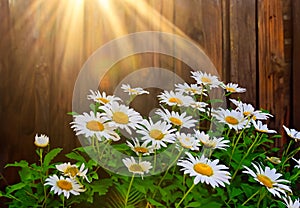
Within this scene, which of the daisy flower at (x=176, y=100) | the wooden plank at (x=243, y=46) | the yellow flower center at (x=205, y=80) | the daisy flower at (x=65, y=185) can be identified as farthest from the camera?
the wooden plank at (x=243, y=46)

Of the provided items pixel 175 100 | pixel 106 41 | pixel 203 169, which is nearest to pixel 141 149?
pixel 203 169

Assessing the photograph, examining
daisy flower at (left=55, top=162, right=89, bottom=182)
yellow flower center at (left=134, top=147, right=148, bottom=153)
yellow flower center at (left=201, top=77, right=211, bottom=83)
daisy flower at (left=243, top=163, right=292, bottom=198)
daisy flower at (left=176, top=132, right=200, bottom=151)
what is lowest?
daisy flower at (left=243, top=163, right=292, bottom=198)

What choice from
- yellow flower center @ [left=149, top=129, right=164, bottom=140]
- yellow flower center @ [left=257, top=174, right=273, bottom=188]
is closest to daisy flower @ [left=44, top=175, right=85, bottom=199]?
yellow flower center @ [left=149, top=129, right=164, bottom=140]

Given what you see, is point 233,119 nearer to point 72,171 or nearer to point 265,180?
point 265,180

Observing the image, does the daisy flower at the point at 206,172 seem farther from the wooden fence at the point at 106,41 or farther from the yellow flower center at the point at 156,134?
the wooden fence at the point at 106,41

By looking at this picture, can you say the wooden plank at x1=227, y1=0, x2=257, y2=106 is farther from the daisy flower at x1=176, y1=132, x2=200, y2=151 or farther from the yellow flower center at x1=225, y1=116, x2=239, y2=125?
the daisy flower at x1=176, y1=132, x2=200, y2=151

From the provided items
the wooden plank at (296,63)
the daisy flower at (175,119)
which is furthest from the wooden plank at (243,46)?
A: the daisy flower at (175,119)
